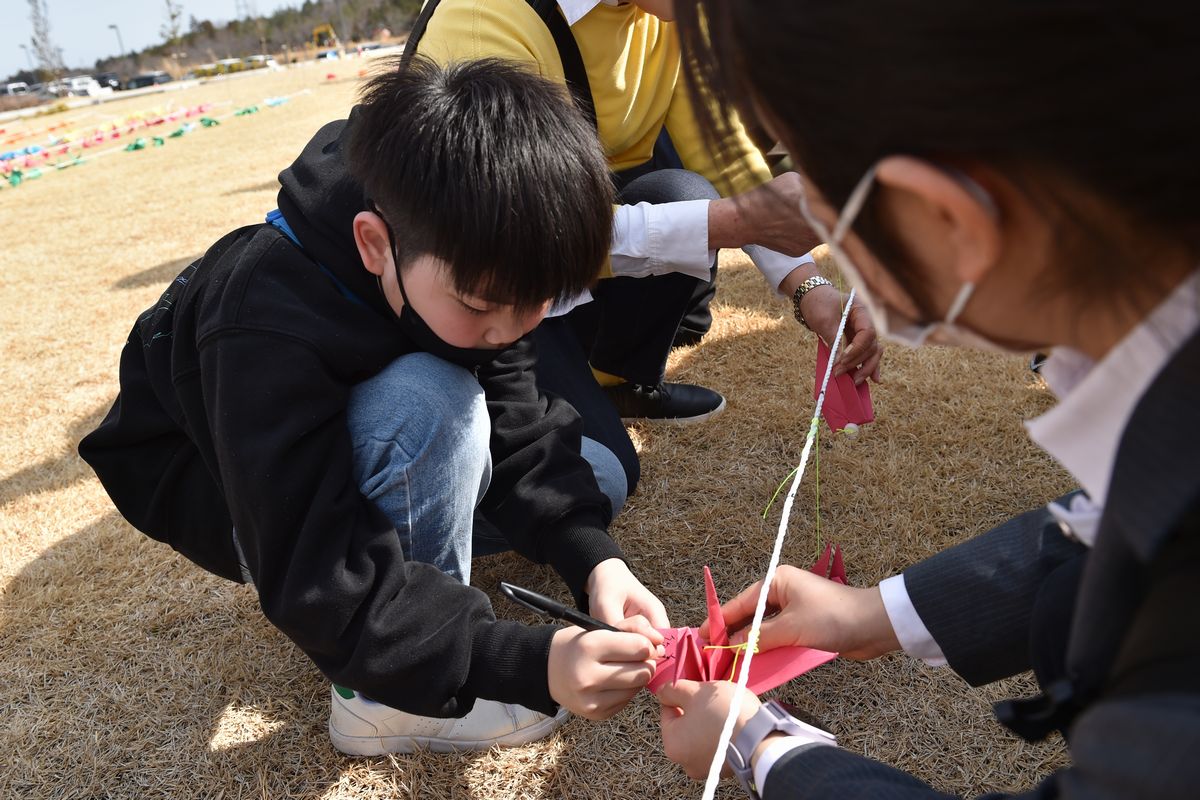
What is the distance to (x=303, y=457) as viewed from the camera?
1.03 metres

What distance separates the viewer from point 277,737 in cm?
128

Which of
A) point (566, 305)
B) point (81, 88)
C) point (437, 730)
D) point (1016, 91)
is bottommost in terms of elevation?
point (437, 730)

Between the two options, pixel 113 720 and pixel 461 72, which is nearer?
pixel 461 72

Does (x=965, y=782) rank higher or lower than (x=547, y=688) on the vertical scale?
lower

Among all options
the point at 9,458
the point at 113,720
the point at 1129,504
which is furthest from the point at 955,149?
the point at 9,458

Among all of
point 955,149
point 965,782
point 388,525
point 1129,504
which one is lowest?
point 965,782

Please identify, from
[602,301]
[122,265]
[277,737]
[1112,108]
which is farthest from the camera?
[122,265]

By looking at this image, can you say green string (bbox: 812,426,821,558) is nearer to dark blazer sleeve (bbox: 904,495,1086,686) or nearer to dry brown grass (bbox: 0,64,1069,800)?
dry brown grass (bbox: 0,64,1069,800)

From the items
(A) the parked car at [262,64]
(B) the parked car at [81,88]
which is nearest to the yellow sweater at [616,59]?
(A) the parked car at [262,64]

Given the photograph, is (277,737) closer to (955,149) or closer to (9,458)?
(955,149)

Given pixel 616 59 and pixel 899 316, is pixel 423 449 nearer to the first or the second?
pixel 899 316

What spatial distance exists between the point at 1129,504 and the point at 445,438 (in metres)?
0.80

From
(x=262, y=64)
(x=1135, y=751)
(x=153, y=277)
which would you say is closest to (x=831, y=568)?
(x=1135, y=751)

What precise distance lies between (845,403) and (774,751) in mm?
820
